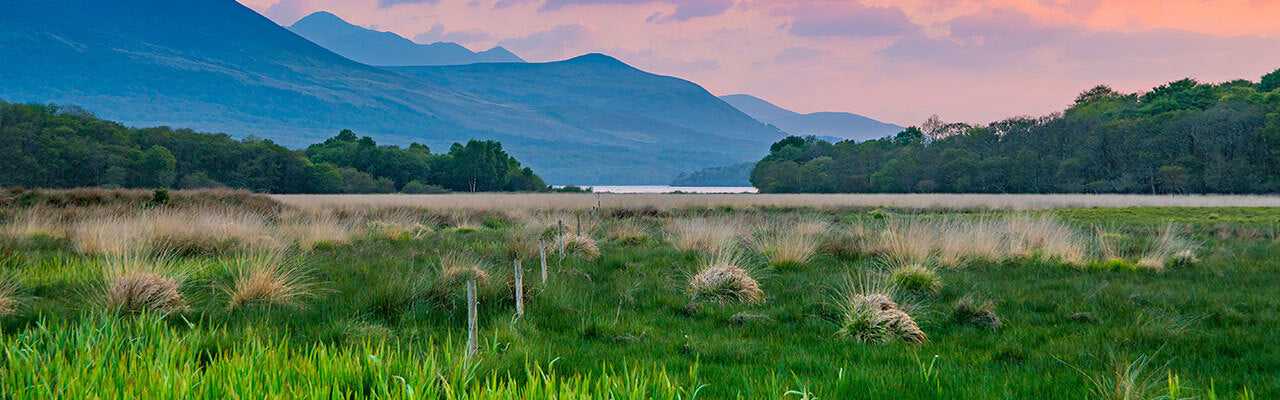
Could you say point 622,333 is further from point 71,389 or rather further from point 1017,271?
point 1017,271

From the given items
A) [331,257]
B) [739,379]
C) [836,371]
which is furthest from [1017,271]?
[331,257]

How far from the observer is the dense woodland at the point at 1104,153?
5134 cm

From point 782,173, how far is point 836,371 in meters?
87.7

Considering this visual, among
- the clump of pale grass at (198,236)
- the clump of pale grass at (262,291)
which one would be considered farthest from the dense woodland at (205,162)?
the clump of pale grass at (262,291)

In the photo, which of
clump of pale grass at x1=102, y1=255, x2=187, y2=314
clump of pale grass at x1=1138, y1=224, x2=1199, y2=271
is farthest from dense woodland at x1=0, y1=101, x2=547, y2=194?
clump of pale grass at x1=1138, y1=224, x2=1199, y2=271

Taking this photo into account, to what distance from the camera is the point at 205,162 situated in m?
74.0

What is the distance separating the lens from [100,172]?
200ft

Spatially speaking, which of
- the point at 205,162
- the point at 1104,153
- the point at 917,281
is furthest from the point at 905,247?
the point at 205,162

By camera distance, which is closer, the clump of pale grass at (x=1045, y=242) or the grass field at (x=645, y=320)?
the grass field at (x=645, y=320)

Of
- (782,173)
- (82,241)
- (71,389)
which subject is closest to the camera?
(71,389)

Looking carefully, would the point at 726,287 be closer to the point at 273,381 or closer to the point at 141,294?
the point at 273,381

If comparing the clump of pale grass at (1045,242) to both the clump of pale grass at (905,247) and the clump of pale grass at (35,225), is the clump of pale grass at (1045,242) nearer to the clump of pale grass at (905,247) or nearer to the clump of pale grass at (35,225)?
the clump of pale grass at (905,247)

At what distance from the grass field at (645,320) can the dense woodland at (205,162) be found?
4825 cm

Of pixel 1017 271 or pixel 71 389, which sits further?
pixel 1017 271
